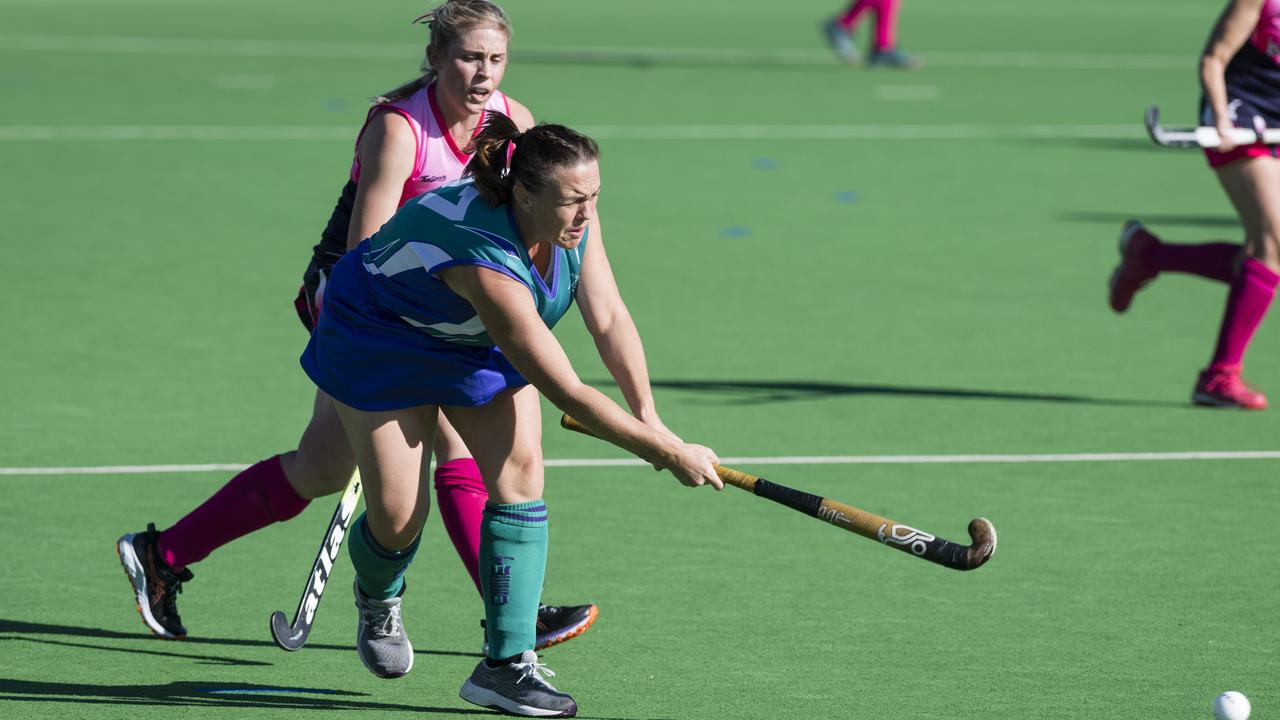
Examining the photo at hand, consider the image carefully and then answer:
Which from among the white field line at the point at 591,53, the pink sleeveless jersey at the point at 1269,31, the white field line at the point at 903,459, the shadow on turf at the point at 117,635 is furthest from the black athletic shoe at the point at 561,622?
the white field line at the point at 591,53

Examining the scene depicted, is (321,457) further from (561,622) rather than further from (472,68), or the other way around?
(472,68)

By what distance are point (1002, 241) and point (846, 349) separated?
282 centimetres

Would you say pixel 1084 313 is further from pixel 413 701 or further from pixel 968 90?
pixel 968 90

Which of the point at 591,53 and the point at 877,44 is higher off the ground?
the point at 877,44

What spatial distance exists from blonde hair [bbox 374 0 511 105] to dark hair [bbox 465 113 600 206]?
2.25ft

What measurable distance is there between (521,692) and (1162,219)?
834 centimetres

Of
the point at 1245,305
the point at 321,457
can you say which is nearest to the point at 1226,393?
the point at 1245,305

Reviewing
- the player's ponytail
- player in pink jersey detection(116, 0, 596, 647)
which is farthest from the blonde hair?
the player's ponytail

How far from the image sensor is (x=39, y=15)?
25781mm

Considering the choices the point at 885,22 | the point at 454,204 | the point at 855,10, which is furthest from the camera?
the point at 885,22

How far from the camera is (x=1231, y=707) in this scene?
4488 mm

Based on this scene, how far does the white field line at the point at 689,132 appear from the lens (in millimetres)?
14984

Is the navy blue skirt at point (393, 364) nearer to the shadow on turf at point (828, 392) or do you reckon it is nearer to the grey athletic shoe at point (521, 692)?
the grey athletic shoe at point (521, 692)

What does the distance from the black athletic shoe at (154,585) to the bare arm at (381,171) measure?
980 millimetres
